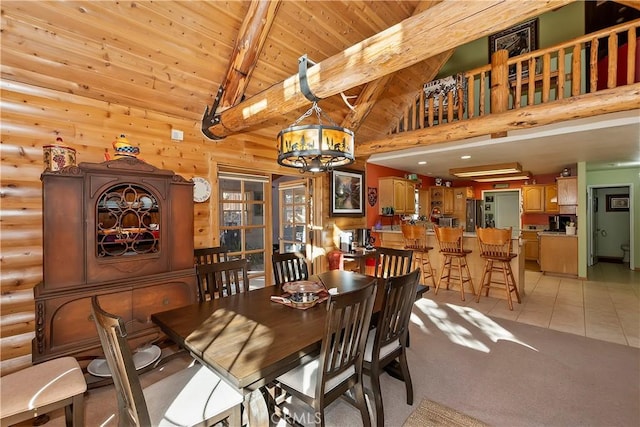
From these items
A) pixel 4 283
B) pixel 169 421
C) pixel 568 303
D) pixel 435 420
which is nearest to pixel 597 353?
pixel 568 303

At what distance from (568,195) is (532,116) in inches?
159

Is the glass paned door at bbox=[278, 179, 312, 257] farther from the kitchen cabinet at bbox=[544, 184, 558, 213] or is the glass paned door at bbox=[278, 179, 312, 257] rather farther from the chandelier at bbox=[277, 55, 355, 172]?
the kitchen cabinet at bbox=[544, 184, 558, 213]

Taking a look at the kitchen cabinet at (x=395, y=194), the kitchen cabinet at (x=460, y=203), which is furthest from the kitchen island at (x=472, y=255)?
the kitchen cabinet at (x=460, y=203)

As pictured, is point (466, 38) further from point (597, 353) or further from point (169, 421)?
point (597, 353)

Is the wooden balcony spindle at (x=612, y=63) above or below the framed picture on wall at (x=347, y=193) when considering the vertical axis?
above

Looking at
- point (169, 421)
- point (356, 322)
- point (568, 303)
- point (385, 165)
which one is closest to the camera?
point (169, 421)

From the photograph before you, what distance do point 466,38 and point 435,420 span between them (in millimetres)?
2455

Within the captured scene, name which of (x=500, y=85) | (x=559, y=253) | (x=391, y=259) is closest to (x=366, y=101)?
(x=500, y=85)

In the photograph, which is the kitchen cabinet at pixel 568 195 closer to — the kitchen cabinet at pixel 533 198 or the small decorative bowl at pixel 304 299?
the kitchen cabinet at pixel 533 198

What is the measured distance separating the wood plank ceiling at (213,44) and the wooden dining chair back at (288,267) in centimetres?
144

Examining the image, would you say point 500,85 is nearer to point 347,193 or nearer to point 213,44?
point 347,193

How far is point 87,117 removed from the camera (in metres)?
2.58

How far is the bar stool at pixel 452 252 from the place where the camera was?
14.6ft

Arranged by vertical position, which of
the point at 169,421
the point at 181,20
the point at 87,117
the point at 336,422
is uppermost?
the point at 181,20
